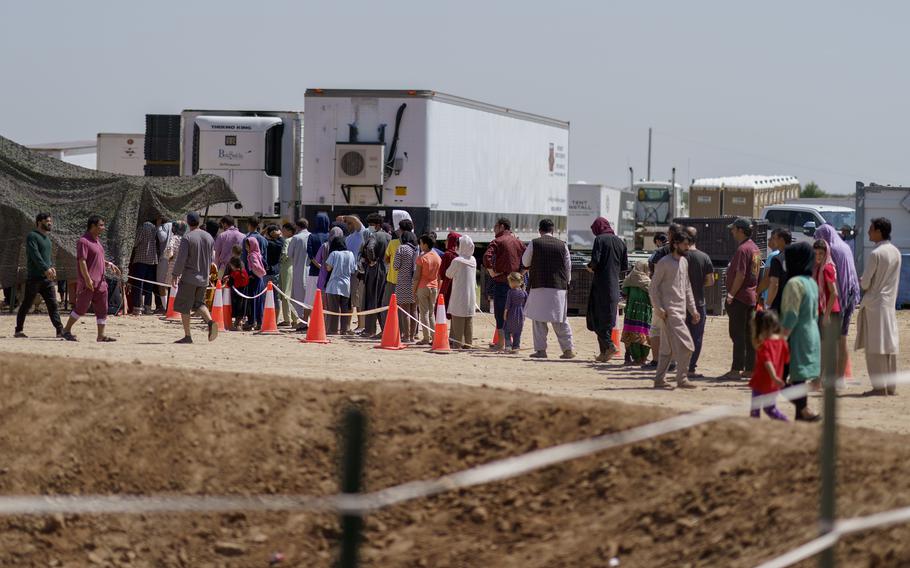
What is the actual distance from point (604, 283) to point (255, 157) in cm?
1170

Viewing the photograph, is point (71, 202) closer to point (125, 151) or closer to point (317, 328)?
point (317, 328)

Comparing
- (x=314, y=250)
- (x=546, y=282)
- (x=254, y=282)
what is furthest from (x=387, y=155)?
(x=546, y=282)

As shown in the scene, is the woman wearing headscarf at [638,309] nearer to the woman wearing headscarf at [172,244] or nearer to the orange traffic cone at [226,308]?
the orange traffic cone at [226,308]

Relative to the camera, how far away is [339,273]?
20.9m

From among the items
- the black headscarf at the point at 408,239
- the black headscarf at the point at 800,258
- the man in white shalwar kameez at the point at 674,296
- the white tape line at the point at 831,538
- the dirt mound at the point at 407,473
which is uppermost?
the black headscarf at the point at 408,239

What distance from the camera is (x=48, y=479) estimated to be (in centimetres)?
1215

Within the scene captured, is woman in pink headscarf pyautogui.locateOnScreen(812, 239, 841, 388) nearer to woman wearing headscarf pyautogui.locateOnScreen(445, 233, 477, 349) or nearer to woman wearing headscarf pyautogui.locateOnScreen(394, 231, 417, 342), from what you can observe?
woman wearing headscarf pyautogui.locateOnScreen(445, 233, 477, 349)

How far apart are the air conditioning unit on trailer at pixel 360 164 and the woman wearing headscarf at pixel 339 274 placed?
504 cm

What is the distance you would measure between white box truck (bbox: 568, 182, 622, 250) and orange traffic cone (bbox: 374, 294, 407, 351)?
103 ft

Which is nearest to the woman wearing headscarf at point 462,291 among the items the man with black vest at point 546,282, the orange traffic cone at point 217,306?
the man with black vest at point 546,282

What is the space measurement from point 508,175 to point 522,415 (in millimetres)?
20746

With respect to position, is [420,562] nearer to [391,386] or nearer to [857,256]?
[391,386]

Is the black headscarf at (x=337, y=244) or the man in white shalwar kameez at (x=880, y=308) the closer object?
the man in white shalwar kameez at (x=880, y=308)

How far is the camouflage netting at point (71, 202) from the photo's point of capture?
24.0 m
